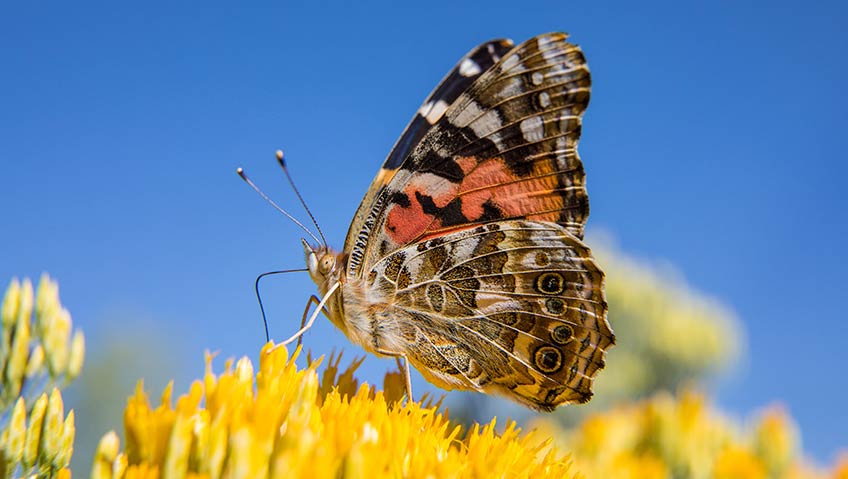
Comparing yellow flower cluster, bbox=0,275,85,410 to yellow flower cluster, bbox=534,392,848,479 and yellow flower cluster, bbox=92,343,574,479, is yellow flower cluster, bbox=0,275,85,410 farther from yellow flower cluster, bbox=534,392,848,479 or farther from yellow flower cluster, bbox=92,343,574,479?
yellow flower cluster, bbox=534,392,848,479

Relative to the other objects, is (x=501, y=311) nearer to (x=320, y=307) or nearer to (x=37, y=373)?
(x=320, y=307)

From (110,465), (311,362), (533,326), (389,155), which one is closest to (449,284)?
(533,326)

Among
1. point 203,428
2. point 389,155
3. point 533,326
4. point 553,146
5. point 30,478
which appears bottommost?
point 30,478

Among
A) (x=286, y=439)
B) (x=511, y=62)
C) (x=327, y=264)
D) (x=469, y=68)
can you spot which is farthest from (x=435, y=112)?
(x=286, y=439)

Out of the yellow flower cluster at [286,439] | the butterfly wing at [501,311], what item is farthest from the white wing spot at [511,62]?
the yellow flower cluster at [286,439]

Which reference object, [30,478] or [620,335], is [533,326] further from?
[620,335]

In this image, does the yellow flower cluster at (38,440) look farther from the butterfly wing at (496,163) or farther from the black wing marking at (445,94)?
the black wing marking at (445,94)
